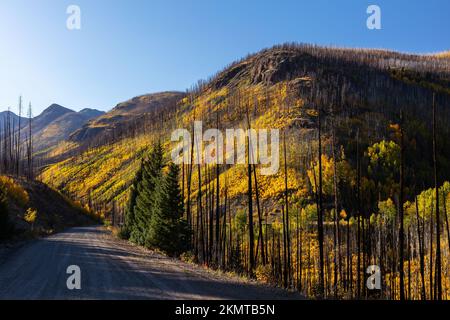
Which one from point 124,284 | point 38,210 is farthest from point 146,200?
point 38,210

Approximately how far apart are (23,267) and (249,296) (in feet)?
42.1

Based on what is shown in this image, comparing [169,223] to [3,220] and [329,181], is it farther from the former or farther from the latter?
[329,181]

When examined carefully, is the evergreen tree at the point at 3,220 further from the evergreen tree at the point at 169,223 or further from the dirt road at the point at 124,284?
the dirt road at the point at 124,284

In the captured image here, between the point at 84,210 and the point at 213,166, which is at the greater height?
the point at 213,166

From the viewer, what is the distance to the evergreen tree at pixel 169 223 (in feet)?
96.4

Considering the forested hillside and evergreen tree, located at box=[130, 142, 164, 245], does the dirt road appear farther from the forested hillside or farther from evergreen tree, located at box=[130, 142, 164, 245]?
the forested hillside

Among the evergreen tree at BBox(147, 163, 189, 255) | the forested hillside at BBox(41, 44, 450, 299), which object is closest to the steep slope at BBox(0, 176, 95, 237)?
the forested hillside at BBox(41, 44, 450, 299)

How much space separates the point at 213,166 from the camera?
436 feet

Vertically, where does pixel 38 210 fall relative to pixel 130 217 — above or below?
below

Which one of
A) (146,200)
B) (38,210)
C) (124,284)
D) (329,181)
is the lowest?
(38,210)

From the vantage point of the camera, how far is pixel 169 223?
30031 millimetres
